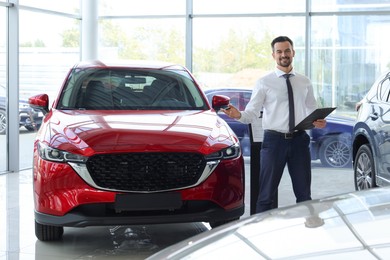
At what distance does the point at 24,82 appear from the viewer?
11.2 metres

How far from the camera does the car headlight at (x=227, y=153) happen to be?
17.1 feet

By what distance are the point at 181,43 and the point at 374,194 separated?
435 inches

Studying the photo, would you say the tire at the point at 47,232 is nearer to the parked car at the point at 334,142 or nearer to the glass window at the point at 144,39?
the parked car at the point at 334,142

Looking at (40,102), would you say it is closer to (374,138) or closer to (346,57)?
(374,138)

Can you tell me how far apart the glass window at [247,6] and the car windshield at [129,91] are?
625cm

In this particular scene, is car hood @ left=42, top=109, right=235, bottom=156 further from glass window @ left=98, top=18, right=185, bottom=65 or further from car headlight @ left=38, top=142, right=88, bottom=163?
glass window @ left=98, top=18, right=185, bottom=65

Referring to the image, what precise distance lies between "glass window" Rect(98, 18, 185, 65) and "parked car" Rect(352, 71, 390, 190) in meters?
5.95

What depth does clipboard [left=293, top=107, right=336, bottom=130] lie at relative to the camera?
5.14 metres

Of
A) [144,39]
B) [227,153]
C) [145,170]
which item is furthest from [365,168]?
[144,39]

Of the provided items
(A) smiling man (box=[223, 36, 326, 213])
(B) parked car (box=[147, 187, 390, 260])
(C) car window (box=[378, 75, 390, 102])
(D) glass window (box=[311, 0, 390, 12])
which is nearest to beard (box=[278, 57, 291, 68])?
(A) smiling man (box=[223, 36, 326, 213])

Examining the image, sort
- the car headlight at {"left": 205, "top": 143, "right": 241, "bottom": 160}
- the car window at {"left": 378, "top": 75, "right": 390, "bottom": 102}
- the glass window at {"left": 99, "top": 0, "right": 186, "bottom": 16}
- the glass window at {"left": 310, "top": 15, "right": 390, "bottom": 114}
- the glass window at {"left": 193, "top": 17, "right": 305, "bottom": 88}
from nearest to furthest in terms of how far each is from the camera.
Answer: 1. the car headlight at {"left": 205, "top": 143, "right": 241, "bottom": 160}
2. the car window at {"left": 378, "top": 75, "right": 390, "bottom": 102}
3. the glass window at {"left": 310, "top": 15, "right": 390, "bottom": 114}
4. the glass window at {"left": 193, "top": 17, "right": 305, "bottom": 88}
5. the glass window at {"left": 99, "top": 0, "right": 186, "bottom": 16}

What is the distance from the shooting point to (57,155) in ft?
16.7

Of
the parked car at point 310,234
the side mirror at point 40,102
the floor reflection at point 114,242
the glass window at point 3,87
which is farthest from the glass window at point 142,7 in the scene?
the parked car at point 310,234

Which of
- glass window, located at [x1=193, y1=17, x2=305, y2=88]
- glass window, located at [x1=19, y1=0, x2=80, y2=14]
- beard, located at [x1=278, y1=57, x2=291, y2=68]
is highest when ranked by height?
glass window, located at [x1=19, y1=0, x2=80, y2=14]
